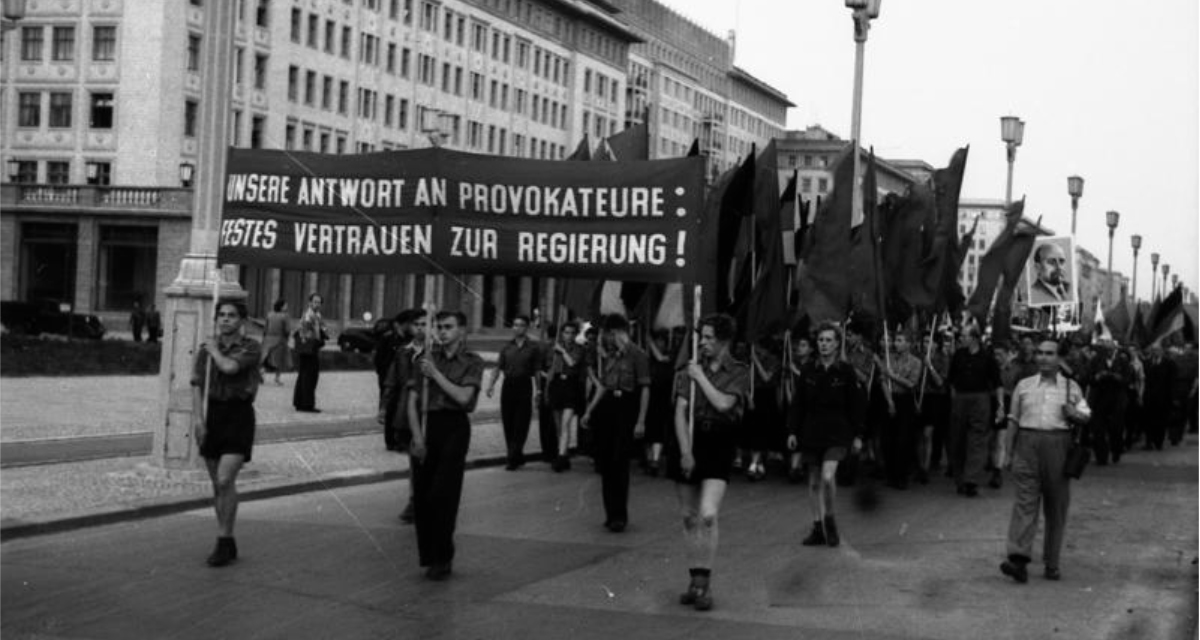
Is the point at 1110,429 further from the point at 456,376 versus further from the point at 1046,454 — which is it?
the point at 456,376

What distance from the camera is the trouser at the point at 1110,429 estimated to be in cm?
2398

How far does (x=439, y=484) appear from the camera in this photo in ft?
37.1

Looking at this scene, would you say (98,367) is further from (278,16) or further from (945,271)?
(278,16)

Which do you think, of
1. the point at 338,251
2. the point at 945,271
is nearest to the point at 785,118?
the point at 945,271

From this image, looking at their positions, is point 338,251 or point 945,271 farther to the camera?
point 945,271

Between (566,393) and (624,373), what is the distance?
4.66 metres

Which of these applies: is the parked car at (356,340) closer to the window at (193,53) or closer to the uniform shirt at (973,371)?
the window at (193,53)

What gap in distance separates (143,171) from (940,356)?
47.4m

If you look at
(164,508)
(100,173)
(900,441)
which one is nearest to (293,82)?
(100,173)

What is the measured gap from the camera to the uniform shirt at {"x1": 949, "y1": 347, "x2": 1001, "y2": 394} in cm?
1925

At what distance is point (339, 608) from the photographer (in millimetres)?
10008

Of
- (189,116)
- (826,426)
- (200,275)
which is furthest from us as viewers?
(189,116)

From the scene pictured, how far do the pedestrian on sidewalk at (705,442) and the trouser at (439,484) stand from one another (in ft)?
4.31

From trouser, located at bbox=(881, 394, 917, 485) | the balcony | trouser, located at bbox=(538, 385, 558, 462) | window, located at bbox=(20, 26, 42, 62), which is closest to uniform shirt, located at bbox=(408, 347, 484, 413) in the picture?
trouser, located at bbox=(881, 394, 917, 485)
